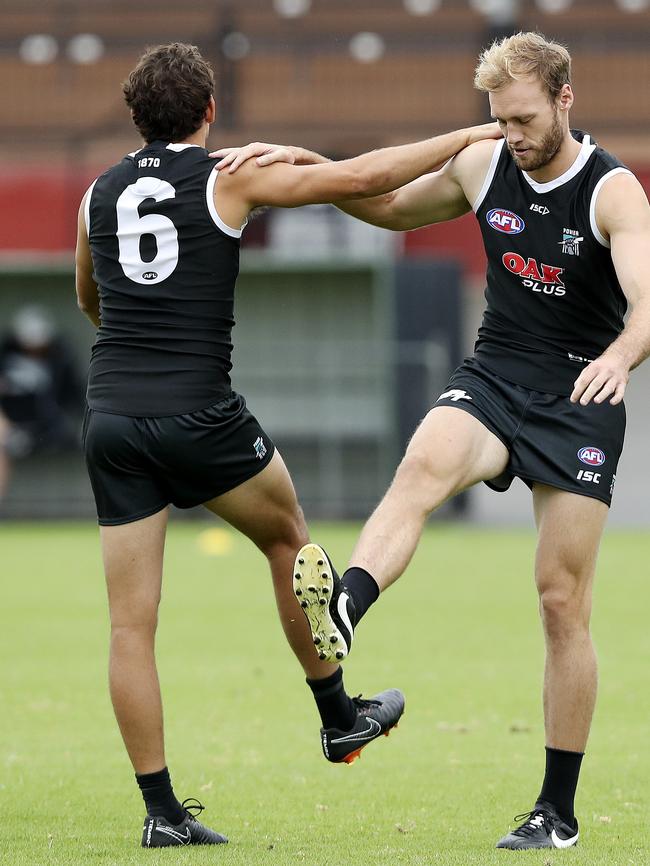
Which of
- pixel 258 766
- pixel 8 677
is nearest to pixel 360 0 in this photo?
pixel 8 677

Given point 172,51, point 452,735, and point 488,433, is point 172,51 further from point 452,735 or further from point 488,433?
point 452,735

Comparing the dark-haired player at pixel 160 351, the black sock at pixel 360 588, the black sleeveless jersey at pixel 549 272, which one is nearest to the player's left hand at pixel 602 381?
the black sleeveless jersey at pixel 549 272

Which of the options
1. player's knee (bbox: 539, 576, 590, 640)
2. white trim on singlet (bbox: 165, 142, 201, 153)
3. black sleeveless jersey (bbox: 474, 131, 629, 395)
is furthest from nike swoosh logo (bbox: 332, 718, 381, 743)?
white trim on singlet (bbox: 165, 142, 201, 153)

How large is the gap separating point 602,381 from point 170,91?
178 cm

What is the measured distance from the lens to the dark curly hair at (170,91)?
16.9 ft

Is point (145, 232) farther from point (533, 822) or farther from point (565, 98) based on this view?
point (533, 822)

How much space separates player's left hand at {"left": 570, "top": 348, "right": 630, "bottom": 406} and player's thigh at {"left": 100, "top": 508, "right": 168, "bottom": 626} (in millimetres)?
1544

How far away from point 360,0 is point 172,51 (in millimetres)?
20610

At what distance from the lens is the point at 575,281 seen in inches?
213

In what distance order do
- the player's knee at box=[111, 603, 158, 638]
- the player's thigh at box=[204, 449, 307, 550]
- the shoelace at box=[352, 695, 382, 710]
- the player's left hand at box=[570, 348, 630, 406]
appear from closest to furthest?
the player's left hand at box=[570, 348, 630, 406]
the player's knee at box=[111, 603, 158, 638]
the player's thigh at box=[204, 449, 307, 550]
the shoelace at box=[352, 695, 382, 710]

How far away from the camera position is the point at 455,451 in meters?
5.20

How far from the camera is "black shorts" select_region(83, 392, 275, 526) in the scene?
17.0 ft

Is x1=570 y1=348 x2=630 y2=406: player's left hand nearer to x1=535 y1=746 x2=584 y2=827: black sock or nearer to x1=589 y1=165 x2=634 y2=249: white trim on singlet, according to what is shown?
x1=589 y1=165 x2=634 y2=249: white trim on singlet

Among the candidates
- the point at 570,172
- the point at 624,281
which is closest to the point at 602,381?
the point at 624,281
